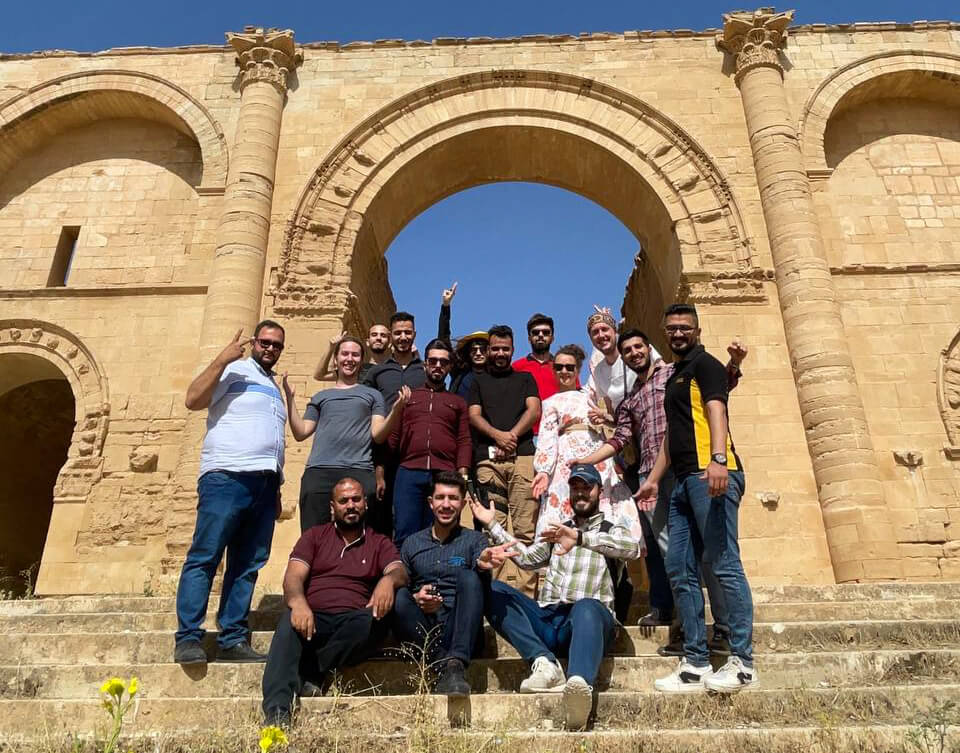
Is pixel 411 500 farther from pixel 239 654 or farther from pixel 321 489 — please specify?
pixel 239 654

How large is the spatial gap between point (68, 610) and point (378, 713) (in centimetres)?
384

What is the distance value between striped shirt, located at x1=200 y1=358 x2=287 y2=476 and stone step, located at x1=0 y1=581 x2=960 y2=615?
5.25 ft

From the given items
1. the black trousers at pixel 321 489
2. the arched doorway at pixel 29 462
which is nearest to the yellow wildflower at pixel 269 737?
the black trousers at pixel 321 489

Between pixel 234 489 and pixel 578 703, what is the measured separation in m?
2.75

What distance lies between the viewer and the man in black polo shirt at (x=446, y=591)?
3.87 meters

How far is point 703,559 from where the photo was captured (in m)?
4.25

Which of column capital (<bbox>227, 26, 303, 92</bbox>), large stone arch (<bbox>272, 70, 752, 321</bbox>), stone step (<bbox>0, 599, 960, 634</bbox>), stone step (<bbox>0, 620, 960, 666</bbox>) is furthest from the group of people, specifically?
column capital (<bbox>227, 26, 303, 92</bbox>)

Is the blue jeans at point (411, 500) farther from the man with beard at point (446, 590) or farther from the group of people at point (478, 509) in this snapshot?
the man with beard at point (446, 590)

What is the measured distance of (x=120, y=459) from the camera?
982cm

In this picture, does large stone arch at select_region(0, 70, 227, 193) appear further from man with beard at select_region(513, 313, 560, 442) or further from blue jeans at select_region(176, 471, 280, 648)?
blue jeans at select_region(176, 471, 280, 648)

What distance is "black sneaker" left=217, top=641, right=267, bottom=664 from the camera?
14.4 feet

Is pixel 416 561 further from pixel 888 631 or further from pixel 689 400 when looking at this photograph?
pixel 888 631

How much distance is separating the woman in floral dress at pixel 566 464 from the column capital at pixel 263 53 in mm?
8987

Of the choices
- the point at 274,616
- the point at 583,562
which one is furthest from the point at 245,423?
the point at 583,562
